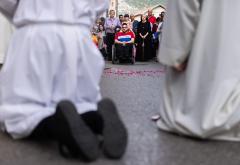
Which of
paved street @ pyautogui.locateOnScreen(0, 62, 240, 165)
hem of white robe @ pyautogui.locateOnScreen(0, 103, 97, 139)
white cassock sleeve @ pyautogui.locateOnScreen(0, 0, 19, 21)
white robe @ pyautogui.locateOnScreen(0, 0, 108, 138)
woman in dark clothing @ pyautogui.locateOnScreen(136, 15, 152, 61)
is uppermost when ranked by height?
white cassock sleeve @ pyautogui.locateOnScreen(0, 0, 19, 21)

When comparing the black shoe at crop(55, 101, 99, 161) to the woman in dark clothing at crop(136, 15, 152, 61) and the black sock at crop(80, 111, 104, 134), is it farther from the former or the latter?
the woman in dark clothing at crop(136, 15, 152, 61)

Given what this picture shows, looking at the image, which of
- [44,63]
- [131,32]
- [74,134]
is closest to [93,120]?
[74,134]

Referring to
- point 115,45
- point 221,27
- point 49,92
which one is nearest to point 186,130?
point 221,27

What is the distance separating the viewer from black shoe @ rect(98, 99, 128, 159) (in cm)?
334

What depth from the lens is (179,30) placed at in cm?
409

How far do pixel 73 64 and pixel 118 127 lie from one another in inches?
24.3

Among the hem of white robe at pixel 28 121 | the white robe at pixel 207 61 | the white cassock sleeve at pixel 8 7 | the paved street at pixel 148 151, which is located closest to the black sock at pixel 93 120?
the hem of white robe at pixel 28 121

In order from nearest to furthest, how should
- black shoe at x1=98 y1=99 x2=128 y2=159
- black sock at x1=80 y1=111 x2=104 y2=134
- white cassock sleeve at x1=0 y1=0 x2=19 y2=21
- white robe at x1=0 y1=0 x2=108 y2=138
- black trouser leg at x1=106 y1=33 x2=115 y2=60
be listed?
black shoe at x1=98 y1=99 x2=128 y2=159, black sock at x1=80 y1=111 x2=104 y2=134, white robe at x1=0 y1=0 x2=108 y2=138, white cassock sleeve at x1=0 y1=0 x2=19 y2=21, black trouser leg at x1=106 y1=33 x2=115 y2=60

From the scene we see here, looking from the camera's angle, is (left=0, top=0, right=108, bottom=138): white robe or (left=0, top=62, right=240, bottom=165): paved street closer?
(left=0, top=62, right=240, bottom=165): paved street

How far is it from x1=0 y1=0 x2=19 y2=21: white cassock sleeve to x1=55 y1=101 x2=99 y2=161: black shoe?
1.04m

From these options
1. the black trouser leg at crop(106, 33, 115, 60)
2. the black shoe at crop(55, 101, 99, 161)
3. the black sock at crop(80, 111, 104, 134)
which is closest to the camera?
the black shoe at crop(55, 101, 99, 161)

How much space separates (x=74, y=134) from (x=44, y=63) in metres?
0.75

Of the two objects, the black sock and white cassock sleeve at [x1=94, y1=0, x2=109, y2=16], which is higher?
white cassock sleeve at [x1=94, y1=0, x2=109, y2=16]

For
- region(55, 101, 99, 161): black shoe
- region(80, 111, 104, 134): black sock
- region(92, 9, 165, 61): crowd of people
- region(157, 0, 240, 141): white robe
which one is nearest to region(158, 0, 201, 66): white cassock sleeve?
region(157, 0, 240, 141): white robe
